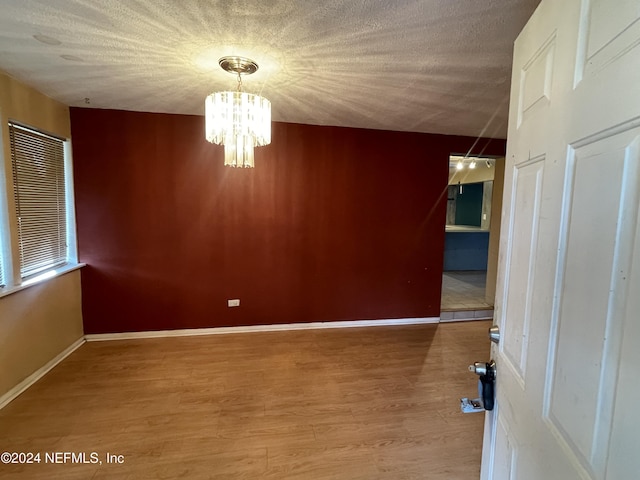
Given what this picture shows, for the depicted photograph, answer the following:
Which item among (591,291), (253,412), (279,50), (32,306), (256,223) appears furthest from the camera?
(256,223)

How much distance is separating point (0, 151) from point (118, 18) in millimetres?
1495

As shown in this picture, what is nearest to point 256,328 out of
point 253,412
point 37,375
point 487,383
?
point 253,412

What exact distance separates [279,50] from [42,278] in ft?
8.60

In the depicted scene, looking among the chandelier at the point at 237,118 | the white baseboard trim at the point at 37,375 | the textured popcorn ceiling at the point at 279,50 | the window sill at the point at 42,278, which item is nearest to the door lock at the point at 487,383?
the textured popcorn ceiling at the point at 279,50

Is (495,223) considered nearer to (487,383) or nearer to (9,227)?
(487,383)

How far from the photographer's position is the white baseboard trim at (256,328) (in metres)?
3.36

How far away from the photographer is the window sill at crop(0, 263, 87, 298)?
2.28m

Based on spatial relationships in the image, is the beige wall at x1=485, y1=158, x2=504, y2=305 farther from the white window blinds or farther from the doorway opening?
the white window blinds

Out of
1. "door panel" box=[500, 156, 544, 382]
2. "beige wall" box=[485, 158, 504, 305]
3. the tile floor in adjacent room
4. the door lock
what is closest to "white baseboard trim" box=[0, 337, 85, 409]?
the door lock

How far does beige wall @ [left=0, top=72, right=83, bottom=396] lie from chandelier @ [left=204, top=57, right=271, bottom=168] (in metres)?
1.62

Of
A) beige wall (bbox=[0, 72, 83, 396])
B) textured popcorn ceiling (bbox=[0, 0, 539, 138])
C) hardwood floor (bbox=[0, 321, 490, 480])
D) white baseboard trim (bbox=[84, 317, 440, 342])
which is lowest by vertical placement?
hardwood floor (bbox=[0, 321, 490, 480])

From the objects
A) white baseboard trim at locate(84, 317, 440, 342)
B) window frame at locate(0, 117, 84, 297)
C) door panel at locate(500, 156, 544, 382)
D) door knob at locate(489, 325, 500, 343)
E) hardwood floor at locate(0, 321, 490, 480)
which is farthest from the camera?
white baseboard trim at locate(84, 317, 440, 342)

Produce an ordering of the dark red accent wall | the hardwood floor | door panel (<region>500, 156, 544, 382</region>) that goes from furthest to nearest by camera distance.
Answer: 1. the dark red accent wall
2. the hardwood floor
3. door panel (<region>500, 156, 544, 382</region>)

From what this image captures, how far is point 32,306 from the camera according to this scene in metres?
2.55
